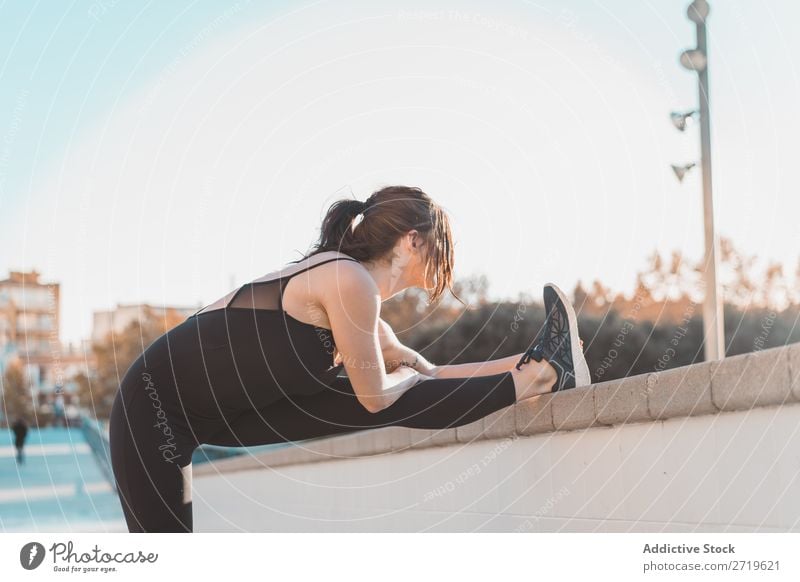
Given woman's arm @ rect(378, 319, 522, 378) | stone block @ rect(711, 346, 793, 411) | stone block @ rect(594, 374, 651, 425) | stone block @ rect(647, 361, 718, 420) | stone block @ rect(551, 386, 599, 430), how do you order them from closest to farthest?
stone block @ rect(711, 346, 793, 411)
stone block @ rect(647, 361, 718, 420)
stone block @ rect(594, 374, 651, 425)
stone block @ rect(551, 386, 599, 430)
woman's arm @ rect(378, 319, 522, 378)

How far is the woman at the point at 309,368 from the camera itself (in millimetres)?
3121

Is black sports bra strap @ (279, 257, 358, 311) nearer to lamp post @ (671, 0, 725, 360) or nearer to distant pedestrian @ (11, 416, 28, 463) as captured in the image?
lamp post @ (671, 0, 725, 360)

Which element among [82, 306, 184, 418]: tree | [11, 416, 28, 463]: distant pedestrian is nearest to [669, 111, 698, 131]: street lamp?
[11, 416, 28, 463]: distant pedestrian

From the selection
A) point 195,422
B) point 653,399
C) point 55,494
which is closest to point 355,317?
point 195,422

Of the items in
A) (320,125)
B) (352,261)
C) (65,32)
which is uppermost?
(65,32)

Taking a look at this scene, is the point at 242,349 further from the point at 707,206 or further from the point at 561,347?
the point at 707,206

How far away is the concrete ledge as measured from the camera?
2475 millimetres

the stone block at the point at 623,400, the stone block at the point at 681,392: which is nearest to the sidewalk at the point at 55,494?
the stone block at the point at 623,400

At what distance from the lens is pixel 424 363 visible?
3.89 metres

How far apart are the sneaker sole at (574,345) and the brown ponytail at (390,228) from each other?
0.39 metres

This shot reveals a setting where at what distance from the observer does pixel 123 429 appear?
3.14 m
